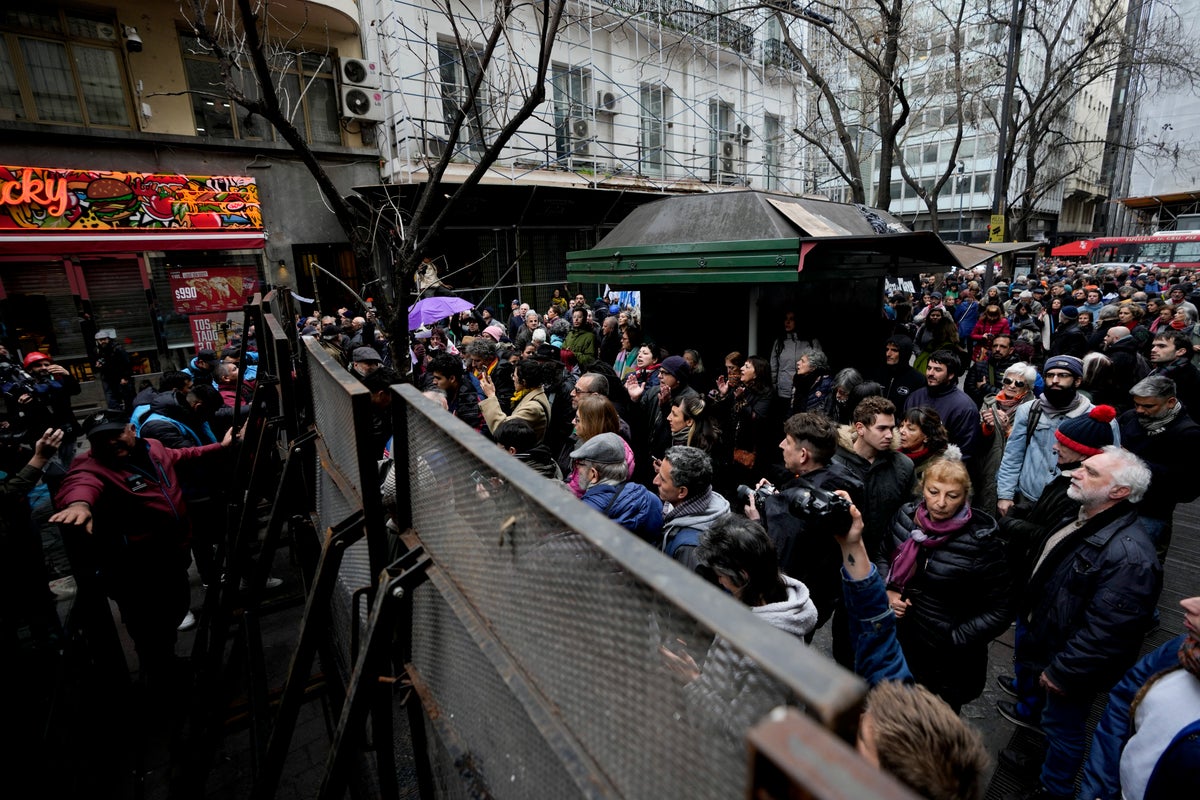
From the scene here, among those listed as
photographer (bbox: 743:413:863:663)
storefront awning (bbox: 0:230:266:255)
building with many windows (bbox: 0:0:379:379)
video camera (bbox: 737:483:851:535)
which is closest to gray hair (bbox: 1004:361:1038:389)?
photographer (bbox: 743:413:863:663)

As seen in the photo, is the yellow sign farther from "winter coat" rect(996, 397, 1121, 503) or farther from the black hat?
the black hat

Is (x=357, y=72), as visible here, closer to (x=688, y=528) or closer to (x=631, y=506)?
(x=631, y=506)

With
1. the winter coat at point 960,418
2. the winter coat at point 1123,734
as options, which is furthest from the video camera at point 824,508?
the winter coat at point 960,418

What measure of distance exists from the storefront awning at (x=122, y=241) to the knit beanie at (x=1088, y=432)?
575 inches

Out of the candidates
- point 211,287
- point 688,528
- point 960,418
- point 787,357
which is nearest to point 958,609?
point 688,528

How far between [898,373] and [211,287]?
14.1m

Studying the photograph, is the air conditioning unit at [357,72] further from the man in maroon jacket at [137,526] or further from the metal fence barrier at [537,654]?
the metal fence barrier at [537,654]

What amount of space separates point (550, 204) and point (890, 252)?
1113 centimetres

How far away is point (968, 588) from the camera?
2.67m

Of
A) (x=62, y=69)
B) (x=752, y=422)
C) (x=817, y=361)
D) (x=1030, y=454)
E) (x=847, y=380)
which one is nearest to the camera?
(x=1030, y=454)

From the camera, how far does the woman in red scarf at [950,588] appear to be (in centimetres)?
265

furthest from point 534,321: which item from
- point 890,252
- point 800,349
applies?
point 890,252

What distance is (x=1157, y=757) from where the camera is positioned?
6.51 feet

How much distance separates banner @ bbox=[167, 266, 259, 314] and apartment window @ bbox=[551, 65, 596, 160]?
28.6 feet
